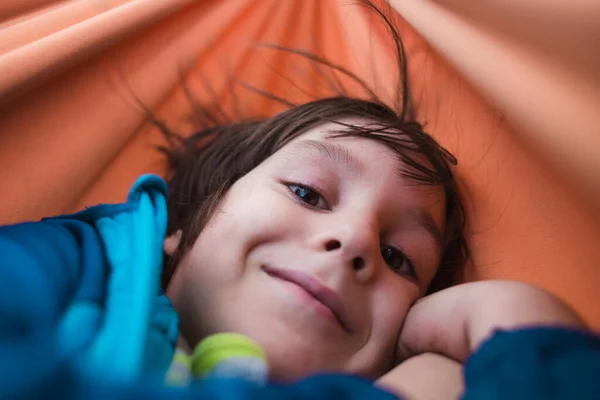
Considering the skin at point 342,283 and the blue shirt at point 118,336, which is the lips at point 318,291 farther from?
the blue shirt at point 118,336

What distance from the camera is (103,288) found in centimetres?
52

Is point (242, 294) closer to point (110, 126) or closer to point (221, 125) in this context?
point (110, 126)

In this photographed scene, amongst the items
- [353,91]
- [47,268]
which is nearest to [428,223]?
[353,91]

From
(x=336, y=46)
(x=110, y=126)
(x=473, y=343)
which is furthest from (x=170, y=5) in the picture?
(x=473, y=343)

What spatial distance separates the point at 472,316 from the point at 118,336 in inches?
12.9

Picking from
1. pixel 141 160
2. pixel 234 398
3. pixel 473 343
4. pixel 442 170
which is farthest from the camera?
pixel 141 160

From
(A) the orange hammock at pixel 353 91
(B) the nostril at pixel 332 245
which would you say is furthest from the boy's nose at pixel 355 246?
(A) the orange hammock at pixel 353 91

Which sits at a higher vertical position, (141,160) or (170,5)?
Answer: (170,5)

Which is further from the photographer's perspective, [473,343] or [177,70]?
[177,70]

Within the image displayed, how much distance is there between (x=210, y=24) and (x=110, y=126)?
314 mm

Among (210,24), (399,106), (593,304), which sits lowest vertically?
(593,304)

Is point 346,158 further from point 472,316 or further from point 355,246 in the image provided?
point 472,316

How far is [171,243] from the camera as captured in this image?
0.83 metres

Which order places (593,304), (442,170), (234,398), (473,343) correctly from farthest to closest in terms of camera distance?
(442,170) < (593,304) < (473,343) < (234,398)
